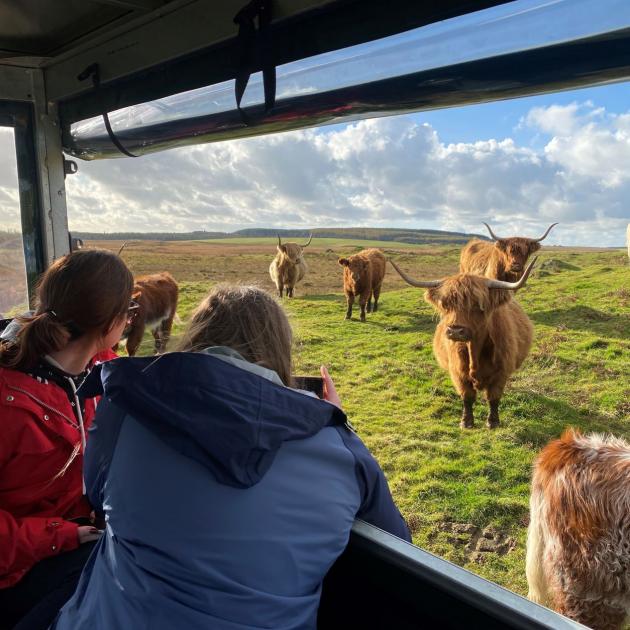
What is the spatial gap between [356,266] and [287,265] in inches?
104

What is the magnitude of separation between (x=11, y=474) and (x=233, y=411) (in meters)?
1.02

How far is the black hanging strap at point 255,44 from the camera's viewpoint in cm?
164

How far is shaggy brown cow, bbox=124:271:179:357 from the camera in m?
6.50

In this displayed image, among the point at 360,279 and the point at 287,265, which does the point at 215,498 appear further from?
the point at 287,265

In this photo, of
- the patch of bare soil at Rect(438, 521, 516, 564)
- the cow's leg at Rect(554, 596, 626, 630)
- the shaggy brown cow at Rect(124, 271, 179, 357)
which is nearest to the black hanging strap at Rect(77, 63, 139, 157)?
the cow's leg at Rect(554, 596, 626, 630)

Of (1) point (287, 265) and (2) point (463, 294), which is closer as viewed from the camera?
(2) point (463, 294)

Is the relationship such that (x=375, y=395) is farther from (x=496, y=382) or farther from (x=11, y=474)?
(x=11, y=474)

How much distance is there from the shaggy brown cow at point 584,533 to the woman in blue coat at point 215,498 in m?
1.45

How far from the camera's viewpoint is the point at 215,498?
3.18 feet

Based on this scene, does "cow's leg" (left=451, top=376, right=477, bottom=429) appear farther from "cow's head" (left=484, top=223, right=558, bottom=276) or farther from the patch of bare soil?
"cow's head" (left=484, top=223, right=558, bottom=276)

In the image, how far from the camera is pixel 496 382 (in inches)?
211

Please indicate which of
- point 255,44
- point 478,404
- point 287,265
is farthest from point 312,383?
point 287,265

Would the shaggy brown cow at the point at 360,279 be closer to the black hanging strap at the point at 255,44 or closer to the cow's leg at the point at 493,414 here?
the cow's leg at the point at 493,414

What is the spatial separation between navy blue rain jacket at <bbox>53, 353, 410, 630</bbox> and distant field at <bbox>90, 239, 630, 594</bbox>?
55 cm
